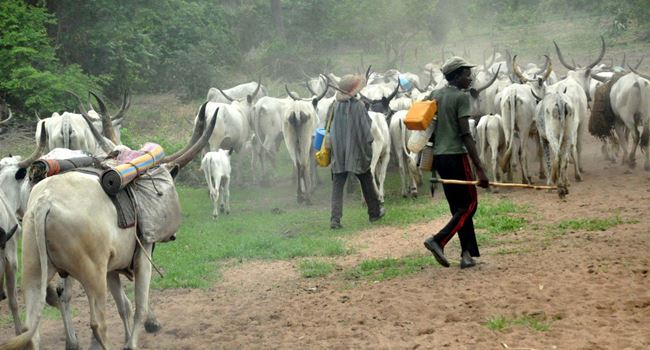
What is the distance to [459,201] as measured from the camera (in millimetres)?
9016

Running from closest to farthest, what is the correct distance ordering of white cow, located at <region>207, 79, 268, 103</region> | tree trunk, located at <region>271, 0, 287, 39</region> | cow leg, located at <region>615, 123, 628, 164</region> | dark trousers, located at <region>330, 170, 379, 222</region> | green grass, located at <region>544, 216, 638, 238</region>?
green grass, located at <region>544, 216, 638, 238</region>, dark trousers, located at <region>330, 170, 379, 222</region>, cow leg, located at <region>615, 123, 628, 164</region>, white cow, located at <region>207, 79, 268, 103</region>, tree trunk, located at <region>271, 0, 287, 39</region>

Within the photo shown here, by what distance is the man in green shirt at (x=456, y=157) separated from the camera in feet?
29.4

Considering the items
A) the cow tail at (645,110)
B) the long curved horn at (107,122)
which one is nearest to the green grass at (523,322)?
the long curved horn at (107,122)

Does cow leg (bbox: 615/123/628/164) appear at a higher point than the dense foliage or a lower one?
lower

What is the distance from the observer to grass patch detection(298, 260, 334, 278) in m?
9.87

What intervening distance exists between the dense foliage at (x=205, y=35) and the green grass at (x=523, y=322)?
15.1 m

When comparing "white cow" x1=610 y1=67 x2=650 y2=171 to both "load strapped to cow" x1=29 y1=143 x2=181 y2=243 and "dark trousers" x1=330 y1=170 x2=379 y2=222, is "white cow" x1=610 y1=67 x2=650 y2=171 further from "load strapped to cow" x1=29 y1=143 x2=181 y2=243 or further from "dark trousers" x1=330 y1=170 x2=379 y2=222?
"load strapped to cow" x1=29 y1=143 x2=181 y2=243

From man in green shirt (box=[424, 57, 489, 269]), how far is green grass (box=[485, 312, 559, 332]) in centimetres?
197

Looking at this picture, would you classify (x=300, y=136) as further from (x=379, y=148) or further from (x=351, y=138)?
(x=351, y=138)

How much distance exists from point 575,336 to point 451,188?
2814 millimetres

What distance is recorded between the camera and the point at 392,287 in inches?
343

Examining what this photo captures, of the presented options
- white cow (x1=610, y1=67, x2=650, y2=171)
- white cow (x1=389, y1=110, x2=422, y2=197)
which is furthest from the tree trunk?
white cow (x1=610, y1=67, x2=650, y2=171)

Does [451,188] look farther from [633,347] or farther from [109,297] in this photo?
[109,297]

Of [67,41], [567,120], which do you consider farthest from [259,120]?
[67,41]
